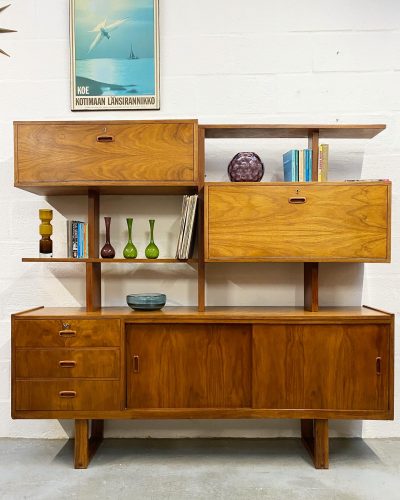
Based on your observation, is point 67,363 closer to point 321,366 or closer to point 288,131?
point 321,366

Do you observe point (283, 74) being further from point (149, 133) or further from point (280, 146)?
point (149, 133)

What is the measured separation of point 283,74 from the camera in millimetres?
2623

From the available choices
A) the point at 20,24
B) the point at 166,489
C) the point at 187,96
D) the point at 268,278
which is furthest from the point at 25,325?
the point at 20,24

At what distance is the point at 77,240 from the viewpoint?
2.36 m

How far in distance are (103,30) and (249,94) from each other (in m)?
0.89

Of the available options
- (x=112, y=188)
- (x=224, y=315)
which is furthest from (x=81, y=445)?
(x=112, y=188)

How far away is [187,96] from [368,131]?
1.00 m

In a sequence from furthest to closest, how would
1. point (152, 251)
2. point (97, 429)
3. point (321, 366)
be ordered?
1. point (97, 429)
2. point (152, 251)
3. point (321, 366)

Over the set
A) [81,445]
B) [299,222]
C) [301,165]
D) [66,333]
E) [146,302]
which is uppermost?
[301,165]

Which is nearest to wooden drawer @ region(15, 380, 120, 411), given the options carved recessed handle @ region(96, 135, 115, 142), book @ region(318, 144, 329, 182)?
carved recessed handle @ region(96, 135, 115, 142)

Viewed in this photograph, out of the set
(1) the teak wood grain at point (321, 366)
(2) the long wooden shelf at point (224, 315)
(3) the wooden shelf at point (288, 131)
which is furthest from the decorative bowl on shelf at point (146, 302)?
(3) the wooden shelf at point (288, 131)

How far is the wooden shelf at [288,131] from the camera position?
7.50 ft

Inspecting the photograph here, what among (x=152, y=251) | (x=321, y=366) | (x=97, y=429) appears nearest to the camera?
(x=321, y=366)

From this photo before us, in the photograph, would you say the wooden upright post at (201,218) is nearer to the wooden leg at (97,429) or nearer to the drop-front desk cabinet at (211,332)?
the drop-front desk cabinet at (211,332)
